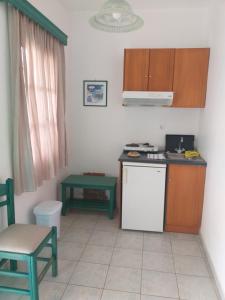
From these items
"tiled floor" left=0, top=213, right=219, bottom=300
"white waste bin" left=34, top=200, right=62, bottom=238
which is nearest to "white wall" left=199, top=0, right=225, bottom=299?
"tiled floor" left=0, top=213, right=219, bottom=300

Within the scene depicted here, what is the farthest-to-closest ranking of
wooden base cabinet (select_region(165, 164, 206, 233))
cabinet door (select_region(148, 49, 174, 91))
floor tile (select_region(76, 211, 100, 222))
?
floor tile (select_region(76, 211, 100, 222)) → cabinet door (select_region(148, 49, 174, 91)) → wooden base cabinet (select_region(165, 164, 206, 233))

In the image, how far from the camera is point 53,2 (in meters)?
2.89

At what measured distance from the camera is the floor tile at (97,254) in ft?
8.02

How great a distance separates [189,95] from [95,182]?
1.69m

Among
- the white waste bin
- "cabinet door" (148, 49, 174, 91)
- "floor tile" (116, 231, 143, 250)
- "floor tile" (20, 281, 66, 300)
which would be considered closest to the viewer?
"floor tile" (20, 281, 66, 300)

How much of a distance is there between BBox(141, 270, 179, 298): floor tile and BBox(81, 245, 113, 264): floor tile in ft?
1.37

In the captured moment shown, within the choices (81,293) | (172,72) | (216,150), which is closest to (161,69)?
(172,72)

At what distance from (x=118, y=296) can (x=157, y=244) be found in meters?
0.93

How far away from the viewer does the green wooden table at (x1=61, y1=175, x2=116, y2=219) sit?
128 inches

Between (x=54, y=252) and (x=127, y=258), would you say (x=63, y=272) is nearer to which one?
(x=54, y=252)

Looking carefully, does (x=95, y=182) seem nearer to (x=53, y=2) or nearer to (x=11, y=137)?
(x=11, y=137)

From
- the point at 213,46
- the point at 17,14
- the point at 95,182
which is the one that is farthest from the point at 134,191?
the point at 17,14

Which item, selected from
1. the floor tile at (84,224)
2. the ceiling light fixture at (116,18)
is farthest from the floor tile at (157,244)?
the ceiling light fixture at (116,18)

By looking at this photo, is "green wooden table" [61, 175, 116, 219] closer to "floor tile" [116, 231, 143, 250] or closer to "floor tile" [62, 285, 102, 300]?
"floor tile" [116, 231, 143, 250]
